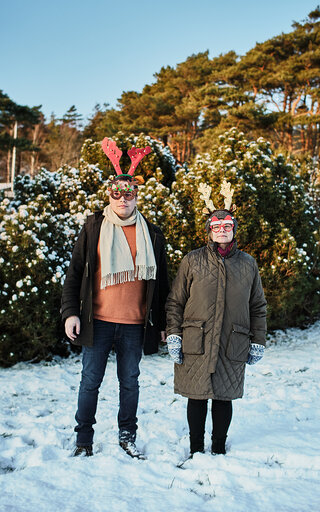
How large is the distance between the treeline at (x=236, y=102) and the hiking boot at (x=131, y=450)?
1666 centimetres

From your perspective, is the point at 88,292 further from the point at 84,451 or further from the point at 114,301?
the point at 84,451

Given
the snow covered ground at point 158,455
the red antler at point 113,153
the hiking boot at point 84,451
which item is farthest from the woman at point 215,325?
the red antler at point 113,153

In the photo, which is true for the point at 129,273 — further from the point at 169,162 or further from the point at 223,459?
the point at 169,162

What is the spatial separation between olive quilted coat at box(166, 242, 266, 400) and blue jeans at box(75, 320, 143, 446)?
300 mm

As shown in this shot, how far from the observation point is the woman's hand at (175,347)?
2.52 m

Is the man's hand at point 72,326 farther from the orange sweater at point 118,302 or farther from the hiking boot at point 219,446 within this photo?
the hiking boot at point 219,446

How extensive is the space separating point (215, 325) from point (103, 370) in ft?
2.78

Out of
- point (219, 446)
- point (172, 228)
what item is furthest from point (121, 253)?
point (172, 228)

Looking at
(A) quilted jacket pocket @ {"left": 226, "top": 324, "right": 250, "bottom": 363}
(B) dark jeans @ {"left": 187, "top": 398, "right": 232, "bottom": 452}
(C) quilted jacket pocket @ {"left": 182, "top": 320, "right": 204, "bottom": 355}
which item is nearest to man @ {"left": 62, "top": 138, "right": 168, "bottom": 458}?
(C) quilted jacket pocket @ {"left": 182, "top": 320, "right": 204, "bottom": 355}

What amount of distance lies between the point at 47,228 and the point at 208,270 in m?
4.07

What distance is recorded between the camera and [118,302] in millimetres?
2631

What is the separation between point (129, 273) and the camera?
263cm

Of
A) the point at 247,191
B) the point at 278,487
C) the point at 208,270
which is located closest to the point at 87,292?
the point at 208,270

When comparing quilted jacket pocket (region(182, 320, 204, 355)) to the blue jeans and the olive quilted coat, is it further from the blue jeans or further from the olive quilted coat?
the blue jeans
